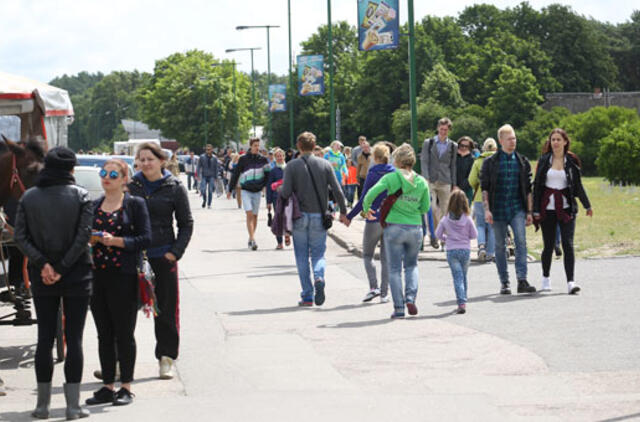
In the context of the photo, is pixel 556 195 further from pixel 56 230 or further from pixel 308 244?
pixel 56 230

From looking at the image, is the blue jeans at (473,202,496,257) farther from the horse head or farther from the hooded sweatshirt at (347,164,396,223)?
the horse head

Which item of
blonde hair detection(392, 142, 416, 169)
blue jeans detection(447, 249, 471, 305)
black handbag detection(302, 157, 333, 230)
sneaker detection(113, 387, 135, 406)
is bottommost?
sneaker detection(113, 387, 135, 406)

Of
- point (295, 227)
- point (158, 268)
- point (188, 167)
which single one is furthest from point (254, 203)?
point (188, 167)

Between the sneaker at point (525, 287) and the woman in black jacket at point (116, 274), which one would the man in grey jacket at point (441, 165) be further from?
the woman in black jacket at point (116, 274)

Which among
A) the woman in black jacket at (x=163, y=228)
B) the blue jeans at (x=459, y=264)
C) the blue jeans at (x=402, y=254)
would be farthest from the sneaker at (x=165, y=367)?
the blue jeans at (x=459, y=264)

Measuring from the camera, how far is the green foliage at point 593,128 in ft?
205

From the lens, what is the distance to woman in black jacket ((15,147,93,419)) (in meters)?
7.12

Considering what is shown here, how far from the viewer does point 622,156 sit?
41.7m

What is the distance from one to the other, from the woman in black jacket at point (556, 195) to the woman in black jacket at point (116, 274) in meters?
6.45

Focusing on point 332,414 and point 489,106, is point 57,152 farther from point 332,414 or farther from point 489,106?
point 489,106

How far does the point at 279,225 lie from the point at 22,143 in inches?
149

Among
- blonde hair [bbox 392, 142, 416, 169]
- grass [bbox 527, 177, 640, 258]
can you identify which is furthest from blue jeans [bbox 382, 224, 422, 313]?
grass [bbox 527, 177, 640, 258]

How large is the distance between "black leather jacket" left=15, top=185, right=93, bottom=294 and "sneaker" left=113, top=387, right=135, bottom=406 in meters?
0.80

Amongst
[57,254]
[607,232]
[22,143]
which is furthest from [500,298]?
[607,232]
